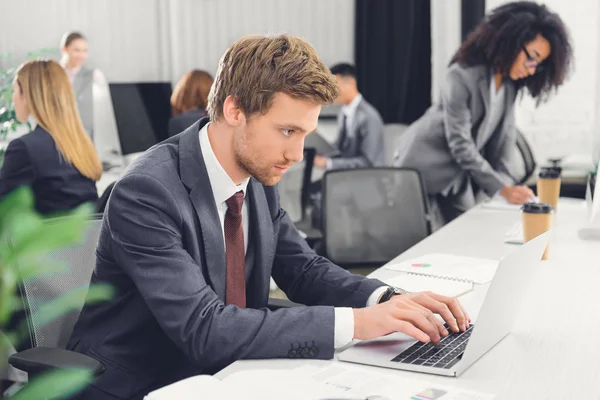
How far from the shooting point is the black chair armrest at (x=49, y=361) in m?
1.35

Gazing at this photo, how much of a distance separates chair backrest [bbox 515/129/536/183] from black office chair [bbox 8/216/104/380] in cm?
362

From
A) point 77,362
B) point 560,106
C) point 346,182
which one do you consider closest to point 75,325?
point 77,362

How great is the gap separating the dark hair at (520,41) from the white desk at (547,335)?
2.89 ft

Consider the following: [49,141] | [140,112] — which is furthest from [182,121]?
[49,141]

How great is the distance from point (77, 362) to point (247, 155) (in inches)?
19.8

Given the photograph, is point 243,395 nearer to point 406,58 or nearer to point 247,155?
point 247,155

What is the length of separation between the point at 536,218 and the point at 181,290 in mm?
1191

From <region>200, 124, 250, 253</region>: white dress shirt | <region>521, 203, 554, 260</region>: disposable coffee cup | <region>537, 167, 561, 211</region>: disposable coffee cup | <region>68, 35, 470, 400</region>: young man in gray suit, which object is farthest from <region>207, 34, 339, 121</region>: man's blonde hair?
<region>537, 167, 561, 211</region>: disposable coffee cup

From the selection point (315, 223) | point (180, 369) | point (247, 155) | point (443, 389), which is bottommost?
point (315, 223)

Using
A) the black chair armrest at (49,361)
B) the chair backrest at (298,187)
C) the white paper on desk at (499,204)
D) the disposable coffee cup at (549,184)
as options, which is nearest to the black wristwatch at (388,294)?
the black chair armrest at (49,361)

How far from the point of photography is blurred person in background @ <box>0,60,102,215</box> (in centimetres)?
291

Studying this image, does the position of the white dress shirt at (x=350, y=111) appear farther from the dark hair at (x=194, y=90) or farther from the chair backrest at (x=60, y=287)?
the chair backrest at (x=60, y=287)

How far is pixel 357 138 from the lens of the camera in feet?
15.9

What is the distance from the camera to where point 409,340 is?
4.49 feet
